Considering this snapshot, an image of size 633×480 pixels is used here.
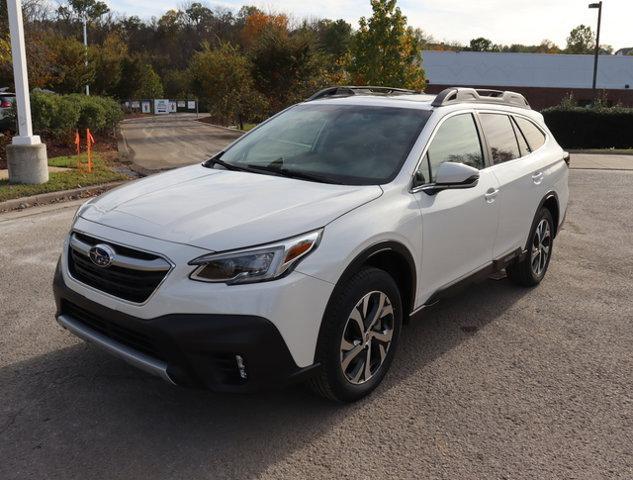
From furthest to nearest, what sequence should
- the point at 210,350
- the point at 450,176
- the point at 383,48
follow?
the point at 383,48 < the point at 450,176 < the point at 210,350

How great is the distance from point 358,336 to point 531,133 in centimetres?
318

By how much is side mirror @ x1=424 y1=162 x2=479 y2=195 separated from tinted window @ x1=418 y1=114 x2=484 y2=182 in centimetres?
12

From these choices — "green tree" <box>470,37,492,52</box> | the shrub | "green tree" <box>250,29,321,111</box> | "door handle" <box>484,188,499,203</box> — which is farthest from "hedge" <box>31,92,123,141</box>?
"green tree" <box>470,37,492,52</box>

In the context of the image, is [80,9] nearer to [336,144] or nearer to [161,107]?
[161,107]

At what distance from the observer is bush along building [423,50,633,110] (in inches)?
2066

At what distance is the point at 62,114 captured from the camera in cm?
1616

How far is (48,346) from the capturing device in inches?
165

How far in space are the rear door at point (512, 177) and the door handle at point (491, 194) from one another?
0.08 meters

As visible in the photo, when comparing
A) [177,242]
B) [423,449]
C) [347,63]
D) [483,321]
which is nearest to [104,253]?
[177,242]

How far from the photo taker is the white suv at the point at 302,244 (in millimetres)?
2865

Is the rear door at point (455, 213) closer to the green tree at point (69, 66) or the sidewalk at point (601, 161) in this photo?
the sidewalk at point (601, 161)

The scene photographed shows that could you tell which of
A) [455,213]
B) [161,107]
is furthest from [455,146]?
[161,107]

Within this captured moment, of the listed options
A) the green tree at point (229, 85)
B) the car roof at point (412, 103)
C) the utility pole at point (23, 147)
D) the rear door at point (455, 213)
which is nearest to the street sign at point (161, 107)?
the green tree at point (229, 85)

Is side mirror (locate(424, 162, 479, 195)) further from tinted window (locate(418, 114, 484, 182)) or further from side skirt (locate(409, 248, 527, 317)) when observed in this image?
side skirt (locate(409, 248, 527, 317))
